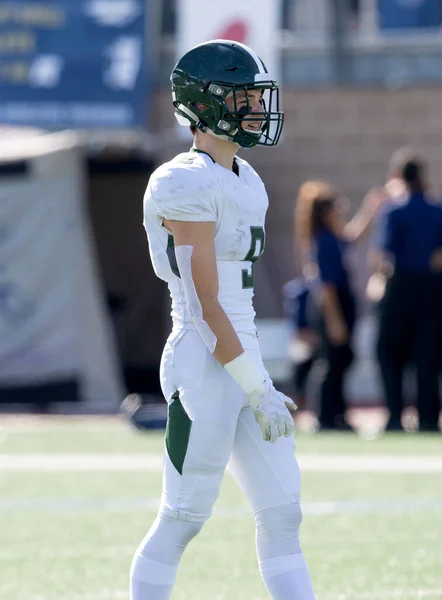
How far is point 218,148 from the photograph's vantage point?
4145mm

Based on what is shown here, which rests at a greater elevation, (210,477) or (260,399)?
(260,399)

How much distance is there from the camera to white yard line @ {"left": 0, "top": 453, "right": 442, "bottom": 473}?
9.02 metres

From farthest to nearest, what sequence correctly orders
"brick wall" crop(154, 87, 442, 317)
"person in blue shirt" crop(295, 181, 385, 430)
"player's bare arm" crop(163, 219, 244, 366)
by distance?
"brick wall" crop(154, 87, 442, 317) < "person in blue shirt" crop(295, 181, 385, 430) < "player's bare arm" crop(163, 219, 244, 366)

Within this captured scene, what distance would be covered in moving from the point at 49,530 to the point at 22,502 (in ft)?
3.36

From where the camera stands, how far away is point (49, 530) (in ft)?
22.7

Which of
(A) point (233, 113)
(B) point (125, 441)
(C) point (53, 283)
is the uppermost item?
(A) point (233, 113)

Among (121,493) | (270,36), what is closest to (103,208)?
(270,36)

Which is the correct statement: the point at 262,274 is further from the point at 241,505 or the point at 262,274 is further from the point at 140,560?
the point at 140,560

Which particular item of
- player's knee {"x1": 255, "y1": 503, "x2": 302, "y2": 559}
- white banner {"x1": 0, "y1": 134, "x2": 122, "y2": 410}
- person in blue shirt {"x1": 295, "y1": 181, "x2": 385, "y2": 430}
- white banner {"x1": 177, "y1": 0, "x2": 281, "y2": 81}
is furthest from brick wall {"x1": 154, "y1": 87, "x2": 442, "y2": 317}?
player's knee {"x1": 255, "y1": 503, "x2": 302, "y2": 559}

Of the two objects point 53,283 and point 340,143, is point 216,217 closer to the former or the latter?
point 53,283

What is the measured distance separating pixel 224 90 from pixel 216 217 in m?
0.35

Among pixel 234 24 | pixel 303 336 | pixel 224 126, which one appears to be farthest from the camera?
pixel 234 24

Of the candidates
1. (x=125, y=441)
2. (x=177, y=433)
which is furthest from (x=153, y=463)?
(x=177, y=433)

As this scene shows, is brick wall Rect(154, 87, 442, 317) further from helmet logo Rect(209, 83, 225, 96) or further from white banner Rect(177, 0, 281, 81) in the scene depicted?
helmet logo Rect(209, 83, 225, 96)
